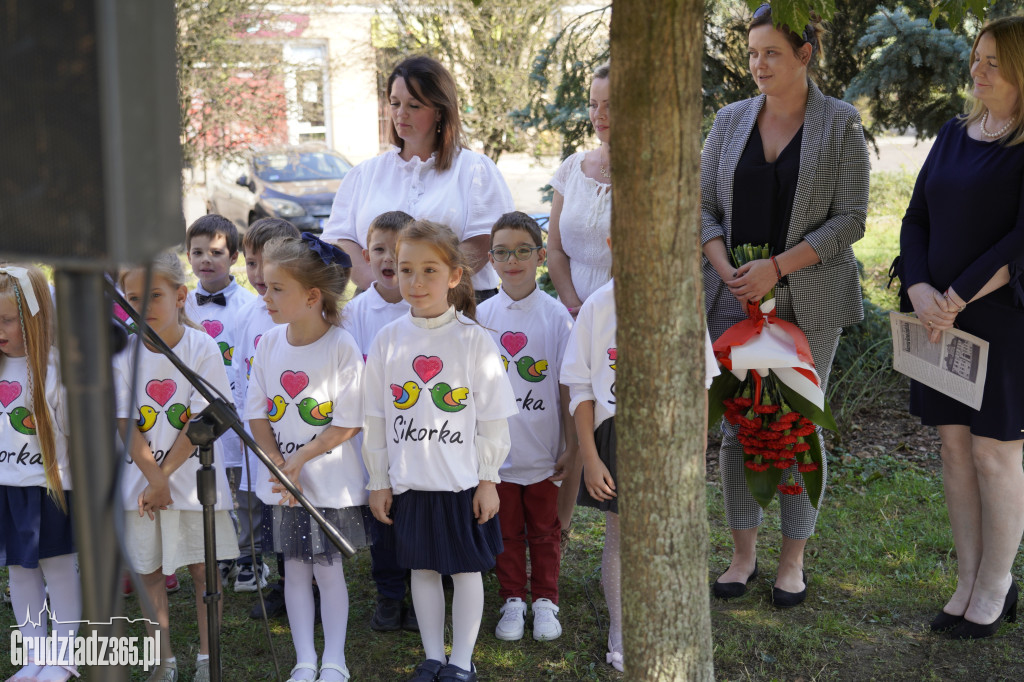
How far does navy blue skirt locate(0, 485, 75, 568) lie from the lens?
306cm

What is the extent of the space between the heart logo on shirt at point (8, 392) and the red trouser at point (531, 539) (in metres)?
1.71

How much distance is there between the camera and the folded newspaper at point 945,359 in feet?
10.2

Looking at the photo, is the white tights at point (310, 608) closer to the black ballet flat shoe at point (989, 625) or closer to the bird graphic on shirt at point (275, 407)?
the bird graphic on shirt at point (275, 407)

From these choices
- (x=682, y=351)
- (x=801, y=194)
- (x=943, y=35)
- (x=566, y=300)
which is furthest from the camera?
(x=943, y=35)

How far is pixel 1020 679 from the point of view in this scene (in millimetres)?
2936

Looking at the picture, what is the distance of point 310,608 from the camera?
3088 mm

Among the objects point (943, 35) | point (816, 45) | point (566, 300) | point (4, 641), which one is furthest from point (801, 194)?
point (4, 641)

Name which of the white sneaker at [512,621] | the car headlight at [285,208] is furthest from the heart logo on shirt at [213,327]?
the car headlight at [285,208]

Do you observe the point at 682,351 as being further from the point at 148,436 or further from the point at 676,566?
the point at 148,436

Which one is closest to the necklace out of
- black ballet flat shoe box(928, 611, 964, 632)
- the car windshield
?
black ballet flat shoe box(928, 611, 964, 632)

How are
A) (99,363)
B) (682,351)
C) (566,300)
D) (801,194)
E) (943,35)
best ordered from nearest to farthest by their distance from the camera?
(99,363) → (682,351) → (801,194) → (566,300) → (943,35)

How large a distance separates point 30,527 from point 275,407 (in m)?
0.90

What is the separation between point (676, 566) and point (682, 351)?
44 centimetres

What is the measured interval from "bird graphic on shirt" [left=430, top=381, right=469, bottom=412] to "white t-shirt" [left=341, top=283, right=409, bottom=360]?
2.22 ft
